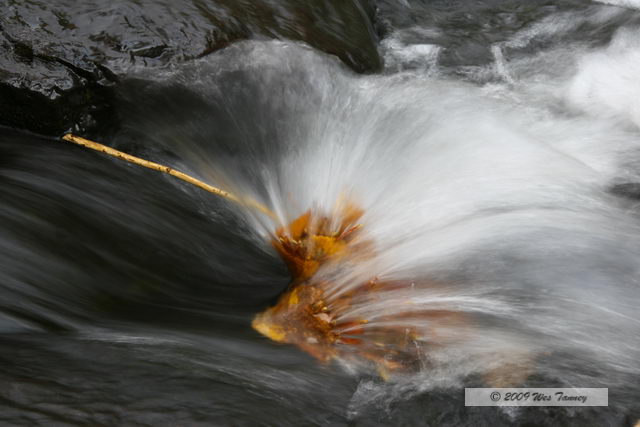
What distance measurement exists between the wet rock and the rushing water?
0.11 metres

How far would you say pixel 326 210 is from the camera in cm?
396

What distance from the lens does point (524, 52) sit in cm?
566

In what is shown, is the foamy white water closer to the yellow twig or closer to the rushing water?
the rushing water

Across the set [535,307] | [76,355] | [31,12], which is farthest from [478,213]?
[31,12]

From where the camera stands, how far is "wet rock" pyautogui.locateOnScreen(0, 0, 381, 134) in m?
3.71

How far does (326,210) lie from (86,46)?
1.49 metres

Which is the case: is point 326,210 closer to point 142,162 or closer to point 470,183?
point 470,183

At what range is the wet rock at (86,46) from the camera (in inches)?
146

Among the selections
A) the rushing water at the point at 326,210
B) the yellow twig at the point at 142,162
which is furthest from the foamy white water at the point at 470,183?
the yellow twig at the point at 142,162

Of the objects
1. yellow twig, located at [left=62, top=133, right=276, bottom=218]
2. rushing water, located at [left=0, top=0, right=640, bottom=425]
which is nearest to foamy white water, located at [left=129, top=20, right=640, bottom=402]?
rushing water, located at [left=0, top=0, right=640, bottom=425]

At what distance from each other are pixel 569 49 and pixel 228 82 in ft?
9.47

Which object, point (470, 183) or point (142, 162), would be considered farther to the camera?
point (470, 183)

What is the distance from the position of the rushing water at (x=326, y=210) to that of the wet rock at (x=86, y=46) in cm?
11

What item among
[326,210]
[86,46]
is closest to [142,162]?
[86,46]
